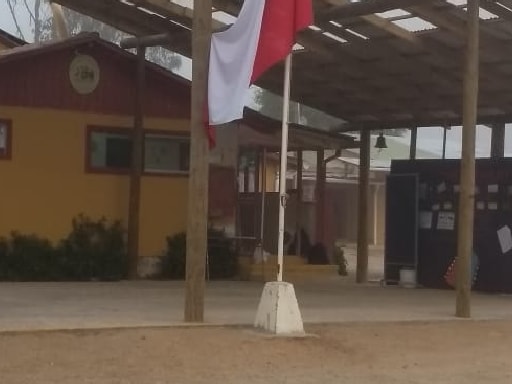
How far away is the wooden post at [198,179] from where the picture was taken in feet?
41.8

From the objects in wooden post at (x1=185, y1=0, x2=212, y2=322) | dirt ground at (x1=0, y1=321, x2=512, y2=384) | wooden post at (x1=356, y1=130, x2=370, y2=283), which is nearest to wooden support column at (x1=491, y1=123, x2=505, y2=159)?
wooden post at (x1=356, y1=130, x2=370, y2=283)

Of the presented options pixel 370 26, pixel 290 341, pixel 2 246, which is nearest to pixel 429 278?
pixel 370 26

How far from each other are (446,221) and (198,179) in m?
9.38

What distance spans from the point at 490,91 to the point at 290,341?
1026 cm

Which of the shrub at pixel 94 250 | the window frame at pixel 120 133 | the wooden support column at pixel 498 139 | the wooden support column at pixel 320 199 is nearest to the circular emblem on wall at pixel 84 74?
the window frame at pixel 120 133

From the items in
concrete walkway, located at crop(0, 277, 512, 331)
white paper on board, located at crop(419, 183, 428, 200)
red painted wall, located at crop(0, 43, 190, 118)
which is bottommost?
concrete walkway, located at crop(0, 277, 512, 331)

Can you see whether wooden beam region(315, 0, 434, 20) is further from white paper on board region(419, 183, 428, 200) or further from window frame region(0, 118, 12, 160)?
window frame region(0, 118, 12, 160)

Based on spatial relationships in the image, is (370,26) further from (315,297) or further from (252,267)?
(252,267)

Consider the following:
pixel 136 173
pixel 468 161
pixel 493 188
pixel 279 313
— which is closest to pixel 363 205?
pixel 493 188

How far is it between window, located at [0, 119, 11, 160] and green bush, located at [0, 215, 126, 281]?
1.51 metres

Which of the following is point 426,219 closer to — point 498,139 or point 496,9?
point 498,139

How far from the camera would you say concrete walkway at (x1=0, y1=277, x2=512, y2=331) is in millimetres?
12914

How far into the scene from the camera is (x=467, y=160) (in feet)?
48.0

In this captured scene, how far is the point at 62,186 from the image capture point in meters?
20.1
